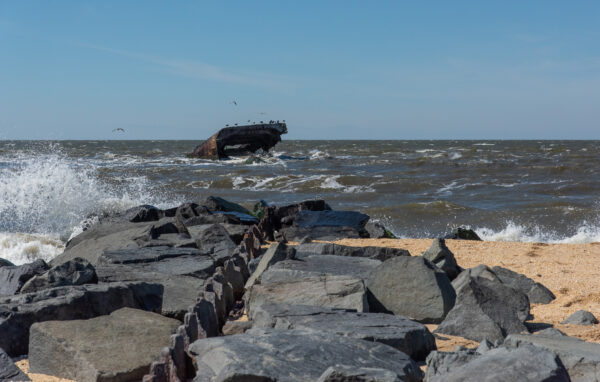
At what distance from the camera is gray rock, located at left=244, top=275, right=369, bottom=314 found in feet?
14.3

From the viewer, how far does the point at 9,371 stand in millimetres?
3689

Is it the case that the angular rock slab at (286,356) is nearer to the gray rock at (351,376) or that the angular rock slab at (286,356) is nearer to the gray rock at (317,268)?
the gray rock at (351,376)

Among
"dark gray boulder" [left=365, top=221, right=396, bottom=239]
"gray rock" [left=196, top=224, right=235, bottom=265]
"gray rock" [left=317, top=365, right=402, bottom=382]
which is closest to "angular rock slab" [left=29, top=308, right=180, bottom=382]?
"gray rock" [left=317, top=365, right=402, bottom=382]

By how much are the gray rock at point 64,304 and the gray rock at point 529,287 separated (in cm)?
341

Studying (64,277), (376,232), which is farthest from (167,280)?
(376,232)

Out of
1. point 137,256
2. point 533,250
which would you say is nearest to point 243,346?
point 137,256

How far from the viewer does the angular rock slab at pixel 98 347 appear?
11.5ft

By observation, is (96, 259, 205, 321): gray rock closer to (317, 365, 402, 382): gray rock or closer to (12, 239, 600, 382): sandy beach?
(12, 239, 600, 382): sandy beach

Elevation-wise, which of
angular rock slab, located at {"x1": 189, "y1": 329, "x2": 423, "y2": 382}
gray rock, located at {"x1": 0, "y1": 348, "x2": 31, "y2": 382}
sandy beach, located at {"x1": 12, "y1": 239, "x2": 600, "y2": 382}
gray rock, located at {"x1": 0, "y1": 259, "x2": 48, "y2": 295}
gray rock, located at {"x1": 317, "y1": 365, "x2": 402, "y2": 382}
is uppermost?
→ gray rock, located at {"x1": 317, "y1": 365, "x2": 402, "y2": 382}

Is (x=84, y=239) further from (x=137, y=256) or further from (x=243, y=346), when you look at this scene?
(x=243, y=346)

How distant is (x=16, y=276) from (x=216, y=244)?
7.76 feet

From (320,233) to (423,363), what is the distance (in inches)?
233

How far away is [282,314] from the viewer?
12.7ft

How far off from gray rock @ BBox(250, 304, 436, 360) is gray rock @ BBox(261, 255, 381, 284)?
913 millimetres
